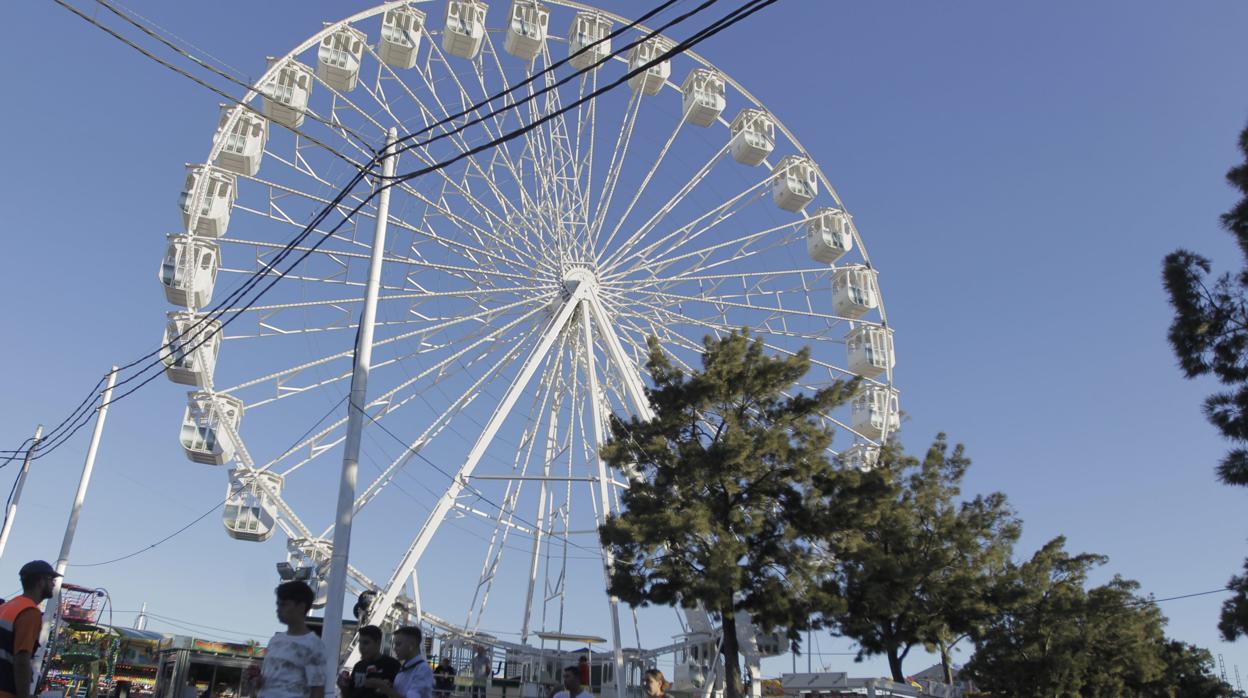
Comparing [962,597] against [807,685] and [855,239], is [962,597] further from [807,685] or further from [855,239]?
[855,239]

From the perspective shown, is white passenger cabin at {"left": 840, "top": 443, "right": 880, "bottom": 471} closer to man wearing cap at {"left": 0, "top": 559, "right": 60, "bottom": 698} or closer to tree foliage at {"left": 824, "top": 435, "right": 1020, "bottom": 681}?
tree foliage at {"left": 824, "top": 435, "right": 1020, "bottom": 681}

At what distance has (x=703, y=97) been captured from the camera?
92.9ft

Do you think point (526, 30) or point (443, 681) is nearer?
point (443, 681)

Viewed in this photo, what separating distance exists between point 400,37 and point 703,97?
28.5 ft

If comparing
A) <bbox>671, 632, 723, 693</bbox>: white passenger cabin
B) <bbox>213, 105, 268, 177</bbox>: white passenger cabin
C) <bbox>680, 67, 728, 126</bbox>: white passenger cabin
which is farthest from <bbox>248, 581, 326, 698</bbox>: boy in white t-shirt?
<bbox>680, 67, 728, 126</bbox>: white passenger cabin

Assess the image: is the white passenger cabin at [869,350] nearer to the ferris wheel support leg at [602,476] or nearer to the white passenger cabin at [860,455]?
the white passenger cabin at [860,455]

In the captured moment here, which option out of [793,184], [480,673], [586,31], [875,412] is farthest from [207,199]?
[875,412]

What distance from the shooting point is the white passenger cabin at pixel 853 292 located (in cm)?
2919

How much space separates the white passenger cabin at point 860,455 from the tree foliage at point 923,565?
4.07 feet

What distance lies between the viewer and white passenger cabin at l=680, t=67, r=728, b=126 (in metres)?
28.3

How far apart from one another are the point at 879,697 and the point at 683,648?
26.2 ft

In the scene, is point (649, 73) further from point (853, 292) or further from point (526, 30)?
point (853, 292)

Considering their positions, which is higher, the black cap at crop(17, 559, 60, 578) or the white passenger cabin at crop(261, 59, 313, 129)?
the white passenger cabin at crop(261, 59, 313, 129)

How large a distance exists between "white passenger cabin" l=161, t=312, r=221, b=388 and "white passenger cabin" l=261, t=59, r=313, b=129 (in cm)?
512
